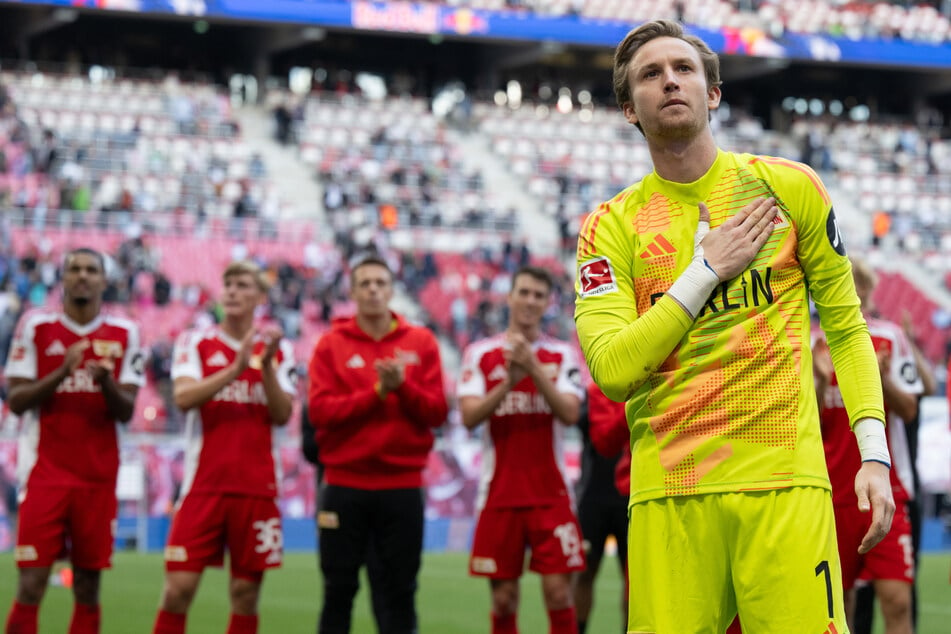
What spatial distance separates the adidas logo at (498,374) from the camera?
7527mm

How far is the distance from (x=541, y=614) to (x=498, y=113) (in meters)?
26.6

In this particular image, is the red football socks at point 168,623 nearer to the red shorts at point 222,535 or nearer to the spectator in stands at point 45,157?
the red shorts at point 222,535

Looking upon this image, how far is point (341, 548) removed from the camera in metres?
6.86

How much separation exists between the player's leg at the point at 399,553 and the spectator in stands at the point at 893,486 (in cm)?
202

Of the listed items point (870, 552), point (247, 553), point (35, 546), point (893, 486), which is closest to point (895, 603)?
point (870, 552)

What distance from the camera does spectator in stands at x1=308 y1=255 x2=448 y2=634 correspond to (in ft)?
22.4

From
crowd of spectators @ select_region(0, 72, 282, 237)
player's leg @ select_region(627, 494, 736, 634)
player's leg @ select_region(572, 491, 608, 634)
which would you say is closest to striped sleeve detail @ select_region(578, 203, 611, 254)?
player's leg @ select_region(627, 494, 736, 634)

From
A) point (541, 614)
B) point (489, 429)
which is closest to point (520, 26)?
point (541, 614)

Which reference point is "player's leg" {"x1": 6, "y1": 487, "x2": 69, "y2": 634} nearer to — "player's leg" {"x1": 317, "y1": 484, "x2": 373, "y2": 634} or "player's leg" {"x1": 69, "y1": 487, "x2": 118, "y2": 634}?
"player's leg" {"x1": 69, "y1": 487, "x2": 118, "y2": 634}

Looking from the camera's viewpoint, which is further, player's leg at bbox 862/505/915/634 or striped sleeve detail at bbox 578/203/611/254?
player's leg at bbox 862/505/915/634

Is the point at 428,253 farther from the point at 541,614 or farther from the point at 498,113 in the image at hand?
the point at 541,614

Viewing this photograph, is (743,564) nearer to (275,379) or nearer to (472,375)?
(275,379)

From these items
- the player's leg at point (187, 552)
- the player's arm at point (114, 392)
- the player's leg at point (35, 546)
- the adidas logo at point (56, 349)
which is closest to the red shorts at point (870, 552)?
the player's leg at point (187, 552)

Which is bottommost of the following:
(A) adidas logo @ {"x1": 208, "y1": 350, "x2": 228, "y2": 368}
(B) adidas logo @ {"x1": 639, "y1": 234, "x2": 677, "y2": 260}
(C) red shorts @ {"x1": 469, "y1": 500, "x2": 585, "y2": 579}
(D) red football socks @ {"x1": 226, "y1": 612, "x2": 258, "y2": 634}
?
(D) red football socks @ {"x1": 226, "y1": 612, "x2": 258, "y2": 634}
